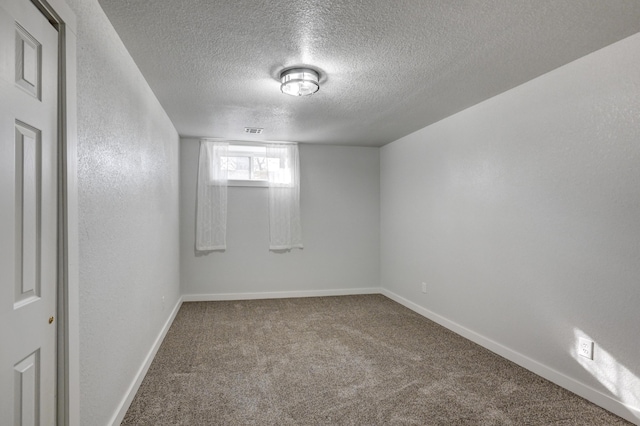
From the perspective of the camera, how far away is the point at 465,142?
372 centimetres

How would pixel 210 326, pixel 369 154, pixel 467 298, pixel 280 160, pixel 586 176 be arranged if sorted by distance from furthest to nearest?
pixel 369 154 → pixel 280 160 → pixel 210 326 → pixel 467 298 → pixel 586 176

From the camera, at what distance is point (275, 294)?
5.45 meters

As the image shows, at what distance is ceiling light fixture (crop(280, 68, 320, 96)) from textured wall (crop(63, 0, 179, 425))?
107 centimetres

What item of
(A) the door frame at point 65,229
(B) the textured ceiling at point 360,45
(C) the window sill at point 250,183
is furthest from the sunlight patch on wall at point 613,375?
(C) the window sill at point 250,183

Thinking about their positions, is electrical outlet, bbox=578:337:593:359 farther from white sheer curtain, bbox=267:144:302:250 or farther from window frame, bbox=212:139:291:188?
window frame, bbox=212:139:291:188

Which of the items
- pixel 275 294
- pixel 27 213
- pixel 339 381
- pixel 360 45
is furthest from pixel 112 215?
pixel 275 294

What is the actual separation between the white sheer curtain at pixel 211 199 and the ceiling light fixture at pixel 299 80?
2636mm

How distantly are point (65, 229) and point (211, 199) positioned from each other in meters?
3.78

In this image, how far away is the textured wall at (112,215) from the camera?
66.9 inches

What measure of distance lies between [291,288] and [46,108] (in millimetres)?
4497

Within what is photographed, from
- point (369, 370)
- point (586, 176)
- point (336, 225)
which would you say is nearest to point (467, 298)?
point (369, 370)

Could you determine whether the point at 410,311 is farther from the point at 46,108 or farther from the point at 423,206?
the point at 46,108

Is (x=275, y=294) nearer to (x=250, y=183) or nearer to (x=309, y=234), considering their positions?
(x=309, y=234)

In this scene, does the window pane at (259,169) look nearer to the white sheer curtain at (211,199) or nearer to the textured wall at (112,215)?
the white sheer curtain at (211,199)
